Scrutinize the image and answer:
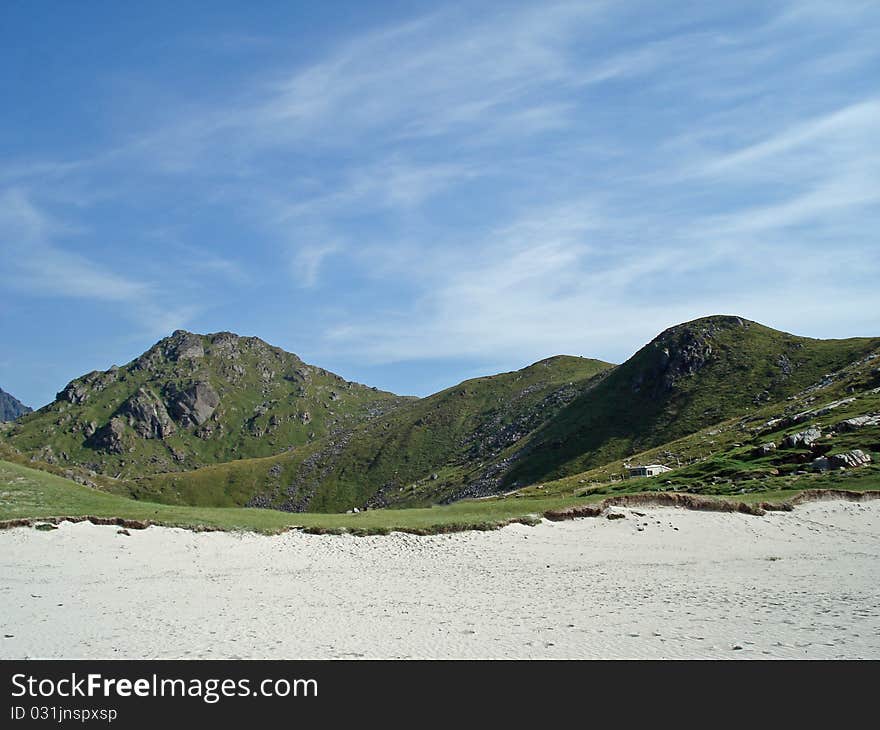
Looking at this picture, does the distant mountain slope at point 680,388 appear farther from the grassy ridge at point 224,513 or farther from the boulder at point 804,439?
the grassy ridge at point 224,513

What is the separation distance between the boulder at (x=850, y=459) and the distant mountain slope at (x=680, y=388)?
77.5 metres

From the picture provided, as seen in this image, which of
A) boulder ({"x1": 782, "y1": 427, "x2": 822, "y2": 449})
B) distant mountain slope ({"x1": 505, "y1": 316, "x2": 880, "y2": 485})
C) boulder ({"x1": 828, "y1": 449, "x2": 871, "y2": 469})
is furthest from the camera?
distant mountain slope ({"x1": 505, "y1": 316, "x2": 880, "y2": 485})

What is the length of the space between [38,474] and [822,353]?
144753mm

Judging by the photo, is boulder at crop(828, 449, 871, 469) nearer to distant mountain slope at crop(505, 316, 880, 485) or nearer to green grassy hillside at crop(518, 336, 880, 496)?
green grassy hillside at crop(518, 336, 880, 496)

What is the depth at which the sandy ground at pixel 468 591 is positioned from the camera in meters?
13.6

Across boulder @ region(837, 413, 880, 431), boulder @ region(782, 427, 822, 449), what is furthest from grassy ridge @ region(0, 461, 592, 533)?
boulder @ region(837, 413, 880, 431)

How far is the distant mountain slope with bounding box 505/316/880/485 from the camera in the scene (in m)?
124

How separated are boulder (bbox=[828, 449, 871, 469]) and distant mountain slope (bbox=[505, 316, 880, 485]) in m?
77.5

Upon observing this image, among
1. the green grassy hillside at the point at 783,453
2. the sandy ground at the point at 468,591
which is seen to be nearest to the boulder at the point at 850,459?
the green grassy hillside at the point at 783,453

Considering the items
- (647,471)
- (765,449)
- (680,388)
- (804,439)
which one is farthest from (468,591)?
(680,388)

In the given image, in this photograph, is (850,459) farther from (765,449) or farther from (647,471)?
(647,471)

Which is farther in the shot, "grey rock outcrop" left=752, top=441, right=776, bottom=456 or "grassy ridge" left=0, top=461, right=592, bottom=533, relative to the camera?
"grey rock outcrop" left=752, top=441, right=776, bottom=456

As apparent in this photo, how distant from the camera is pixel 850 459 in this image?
45.0m

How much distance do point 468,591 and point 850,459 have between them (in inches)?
1560
